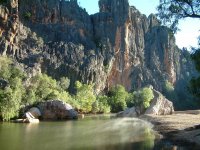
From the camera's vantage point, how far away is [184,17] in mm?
30469

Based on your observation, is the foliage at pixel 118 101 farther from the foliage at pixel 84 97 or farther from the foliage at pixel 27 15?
the foliage at pixel 27 15

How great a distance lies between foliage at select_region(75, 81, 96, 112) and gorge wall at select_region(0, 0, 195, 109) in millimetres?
9641

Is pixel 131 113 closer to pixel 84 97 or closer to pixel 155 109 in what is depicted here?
pixel 155 109

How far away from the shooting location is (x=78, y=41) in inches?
5920

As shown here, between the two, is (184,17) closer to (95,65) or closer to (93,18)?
(95,65)

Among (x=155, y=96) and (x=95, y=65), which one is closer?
(x=155, y=96)

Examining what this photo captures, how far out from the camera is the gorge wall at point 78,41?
120750 millimetres

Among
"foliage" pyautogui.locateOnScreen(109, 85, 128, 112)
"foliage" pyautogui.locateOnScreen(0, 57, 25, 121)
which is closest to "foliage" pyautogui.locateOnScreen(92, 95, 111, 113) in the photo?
"foliage" pyautogui.locateOnScreen(109, 85, 128, 112)

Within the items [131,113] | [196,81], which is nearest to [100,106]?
[131,113]

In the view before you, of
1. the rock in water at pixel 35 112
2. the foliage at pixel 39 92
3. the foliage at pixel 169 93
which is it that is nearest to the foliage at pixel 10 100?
the rock in water at pixel 35 112

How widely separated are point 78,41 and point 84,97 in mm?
40440

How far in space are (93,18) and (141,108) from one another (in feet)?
277

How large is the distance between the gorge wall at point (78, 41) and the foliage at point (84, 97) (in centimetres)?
964

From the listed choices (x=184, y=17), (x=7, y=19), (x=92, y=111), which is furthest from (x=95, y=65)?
(x=184, y=17)
